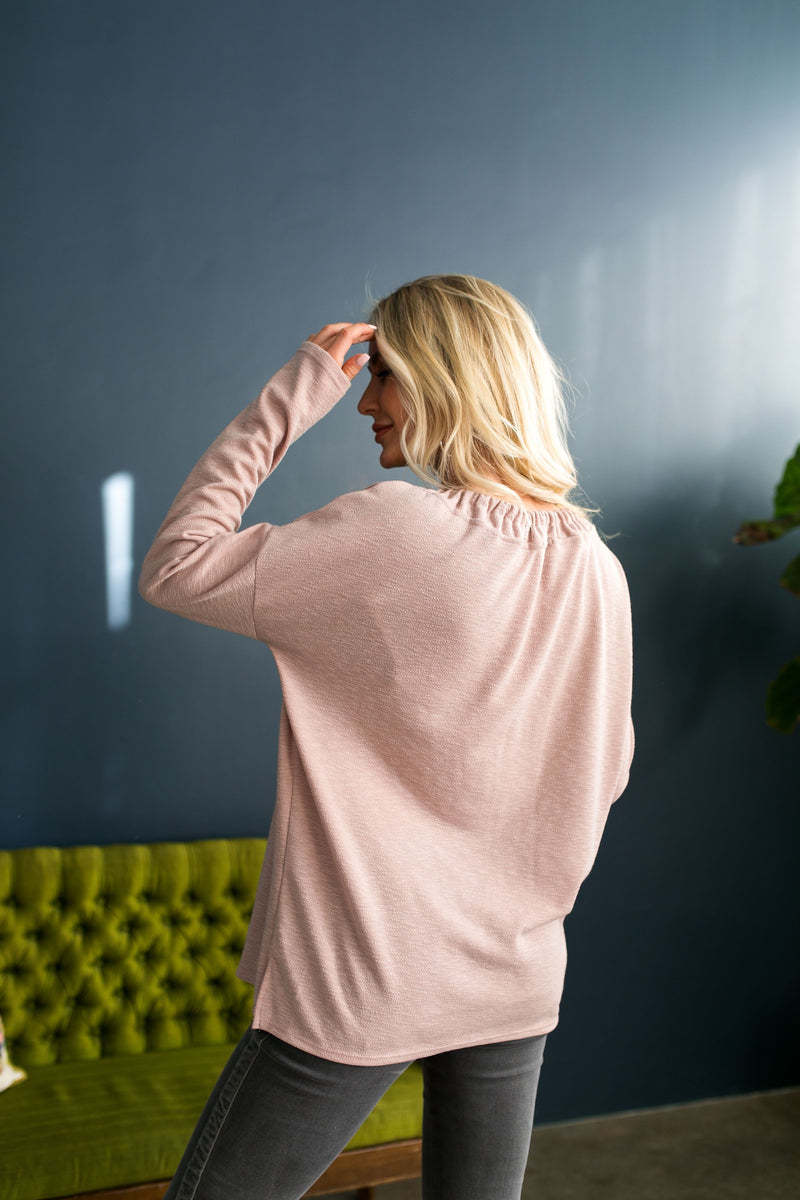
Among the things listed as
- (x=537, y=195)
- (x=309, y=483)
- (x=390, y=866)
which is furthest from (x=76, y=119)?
(x=390, y=866)

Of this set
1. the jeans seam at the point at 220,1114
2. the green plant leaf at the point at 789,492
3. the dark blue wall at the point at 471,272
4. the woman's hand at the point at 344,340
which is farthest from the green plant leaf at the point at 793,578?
the jeans seam at the point at 220,1114

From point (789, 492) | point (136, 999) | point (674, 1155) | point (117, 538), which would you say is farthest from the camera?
point (674, 1155)

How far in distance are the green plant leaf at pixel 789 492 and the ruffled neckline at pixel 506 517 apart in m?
1.29

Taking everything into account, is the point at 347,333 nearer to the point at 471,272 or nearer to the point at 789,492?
A: the point at 789,492

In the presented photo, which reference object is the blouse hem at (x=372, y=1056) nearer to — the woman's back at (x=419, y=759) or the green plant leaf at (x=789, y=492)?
the woman's back at (x=419, y=759)

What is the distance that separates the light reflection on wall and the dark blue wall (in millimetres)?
31

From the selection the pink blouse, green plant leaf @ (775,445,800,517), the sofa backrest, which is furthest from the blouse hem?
green plant leaf @ (775,445,800,517)

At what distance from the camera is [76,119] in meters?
2.46

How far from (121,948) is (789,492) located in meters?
1.95

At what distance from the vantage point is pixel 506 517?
1104 millimetres

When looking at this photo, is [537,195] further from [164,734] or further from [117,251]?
[164,734]

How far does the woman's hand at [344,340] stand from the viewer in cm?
126

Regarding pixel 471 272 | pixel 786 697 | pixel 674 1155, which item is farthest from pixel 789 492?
pixel 674 1155

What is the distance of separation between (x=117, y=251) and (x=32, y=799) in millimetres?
1436
